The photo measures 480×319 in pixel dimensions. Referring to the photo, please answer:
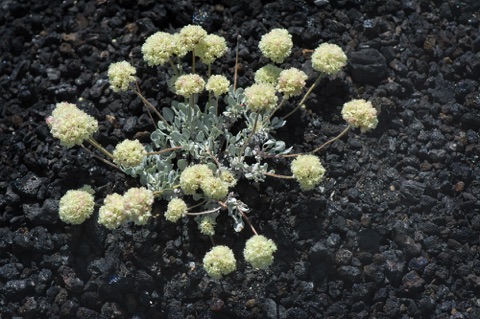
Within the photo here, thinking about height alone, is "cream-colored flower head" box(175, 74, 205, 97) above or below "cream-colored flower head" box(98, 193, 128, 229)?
above

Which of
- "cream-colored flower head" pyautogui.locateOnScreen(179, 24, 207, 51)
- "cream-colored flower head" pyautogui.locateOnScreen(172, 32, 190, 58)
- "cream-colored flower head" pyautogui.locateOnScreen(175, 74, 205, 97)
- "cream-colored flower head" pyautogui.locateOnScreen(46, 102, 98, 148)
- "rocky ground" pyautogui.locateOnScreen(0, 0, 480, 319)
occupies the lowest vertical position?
"rocky ground" pyautogui.locateOnScreen(0, 0, 480, 319)

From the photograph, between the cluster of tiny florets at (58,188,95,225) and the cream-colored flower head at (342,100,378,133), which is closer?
the cluster of tiny florets at (58,188,95,225)

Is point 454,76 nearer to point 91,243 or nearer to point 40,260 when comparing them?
point 91,243

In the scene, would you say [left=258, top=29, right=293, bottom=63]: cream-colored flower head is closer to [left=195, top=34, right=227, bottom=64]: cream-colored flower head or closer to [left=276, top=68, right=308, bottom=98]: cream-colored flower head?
[left=276, top=68, right=308, bottom=98]: cream-colored flower head

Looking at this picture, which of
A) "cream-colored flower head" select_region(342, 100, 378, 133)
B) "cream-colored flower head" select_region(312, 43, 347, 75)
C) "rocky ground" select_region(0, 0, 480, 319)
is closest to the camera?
"cream-colored flower head" select_region(342, 100, 378, 133)

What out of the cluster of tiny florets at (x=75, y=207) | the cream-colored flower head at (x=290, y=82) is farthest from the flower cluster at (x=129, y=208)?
the cream-colored flower head at (x=290, y=82)

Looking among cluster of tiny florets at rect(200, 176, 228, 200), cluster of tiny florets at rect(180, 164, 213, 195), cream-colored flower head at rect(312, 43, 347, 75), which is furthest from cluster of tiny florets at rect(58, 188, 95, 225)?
cream-colored flower head at rect(312, 43, 347, 75)

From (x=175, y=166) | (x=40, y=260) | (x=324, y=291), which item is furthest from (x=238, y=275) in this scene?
(x=40, y=260)

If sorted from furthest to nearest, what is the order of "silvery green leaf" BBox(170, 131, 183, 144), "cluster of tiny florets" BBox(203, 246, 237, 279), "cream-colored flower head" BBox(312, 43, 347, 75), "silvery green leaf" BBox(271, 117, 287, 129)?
"silvery green leaf" BBox(271, 117, 287, 129) < "silvery green leaf" BBox(170, 131, 183, 144) < "cream-colored flower head" BBox(312, 43, 347, 75) < "cluster of tiny florets" BBox(203, 246, 237, 279)
